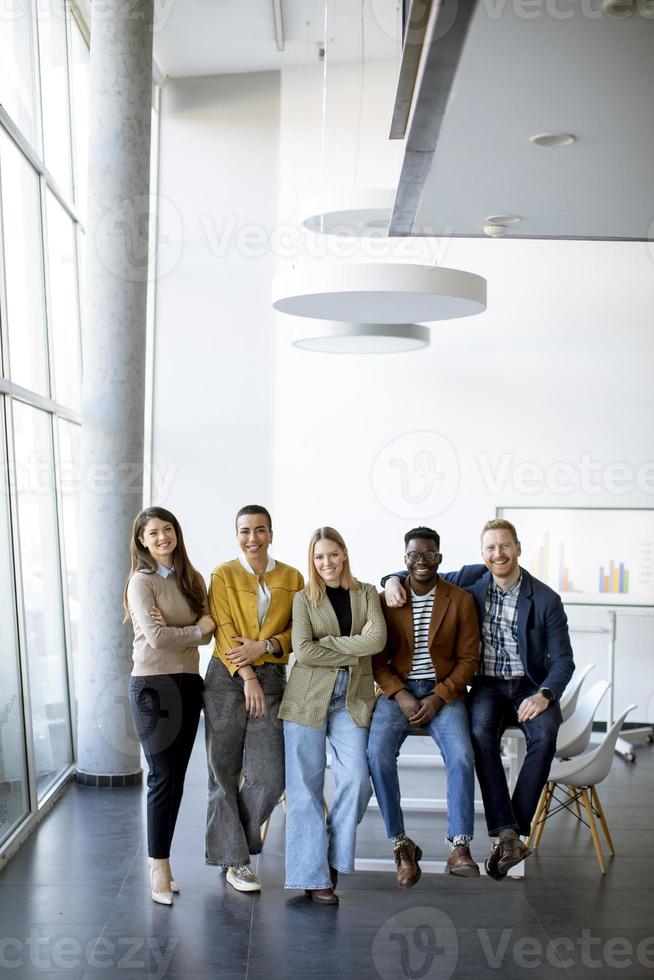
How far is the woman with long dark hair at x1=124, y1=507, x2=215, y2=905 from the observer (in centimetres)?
512

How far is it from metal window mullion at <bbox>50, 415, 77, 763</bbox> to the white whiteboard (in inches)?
163

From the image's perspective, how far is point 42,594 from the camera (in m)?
7.47

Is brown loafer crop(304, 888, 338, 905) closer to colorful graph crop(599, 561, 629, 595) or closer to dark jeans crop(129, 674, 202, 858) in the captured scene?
dark jeans crop(129, 674, 202, 858)

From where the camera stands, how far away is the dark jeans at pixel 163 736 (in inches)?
201

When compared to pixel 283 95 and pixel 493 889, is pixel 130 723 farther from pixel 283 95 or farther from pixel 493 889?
pixel 283 95

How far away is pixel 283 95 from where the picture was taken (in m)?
→ 10.6

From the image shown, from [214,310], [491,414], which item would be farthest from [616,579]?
[214,310]

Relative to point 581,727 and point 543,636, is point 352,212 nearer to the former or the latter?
point 543,636

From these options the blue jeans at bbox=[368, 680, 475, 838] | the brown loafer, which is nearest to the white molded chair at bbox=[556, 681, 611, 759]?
the blue jeans at bbox=[368, 680, 475, 838]

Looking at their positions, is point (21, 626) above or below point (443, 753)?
above

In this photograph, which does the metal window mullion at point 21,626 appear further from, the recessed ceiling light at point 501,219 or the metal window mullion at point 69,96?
the metal window mullion at point 69,96

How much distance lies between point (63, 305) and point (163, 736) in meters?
4.63

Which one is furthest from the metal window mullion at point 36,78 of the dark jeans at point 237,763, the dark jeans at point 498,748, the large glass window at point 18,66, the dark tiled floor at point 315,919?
the dark jeans at point 498,748

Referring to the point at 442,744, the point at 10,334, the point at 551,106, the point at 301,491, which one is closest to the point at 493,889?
the point at 442,744
